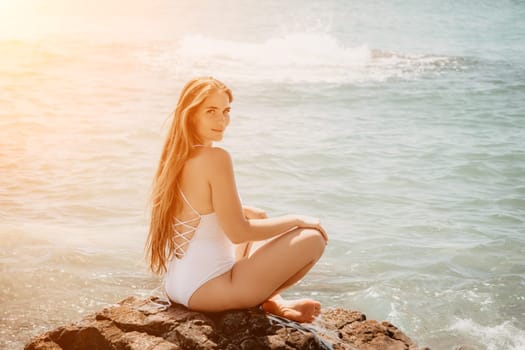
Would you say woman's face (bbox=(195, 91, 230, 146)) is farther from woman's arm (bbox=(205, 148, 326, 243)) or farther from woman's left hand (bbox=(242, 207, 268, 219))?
woman's left hand (bbox=(242, 207, 268, 219))

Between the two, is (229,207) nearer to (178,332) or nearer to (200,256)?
(200,256)

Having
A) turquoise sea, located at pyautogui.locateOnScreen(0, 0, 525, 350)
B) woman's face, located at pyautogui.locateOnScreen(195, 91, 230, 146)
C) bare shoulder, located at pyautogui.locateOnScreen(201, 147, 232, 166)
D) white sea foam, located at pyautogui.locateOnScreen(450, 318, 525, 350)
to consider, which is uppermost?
woman's face, located at pyautogui.locateOnScreen(195, 91, 230, 146)

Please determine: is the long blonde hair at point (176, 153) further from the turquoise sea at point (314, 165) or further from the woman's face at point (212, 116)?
the turquoise sea at point (314, 165)

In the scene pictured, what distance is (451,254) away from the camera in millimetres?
7898

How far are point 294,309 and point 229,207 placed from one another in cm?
75

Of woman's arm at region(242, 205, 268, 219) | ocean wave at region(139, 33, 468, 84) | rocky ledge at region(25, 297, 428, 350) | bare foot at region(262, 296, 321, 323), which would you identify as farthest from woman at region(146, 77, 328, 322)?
ocean wave at region(139, 33, 468, 84)

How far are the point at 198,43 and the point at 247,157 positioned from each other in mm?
14457

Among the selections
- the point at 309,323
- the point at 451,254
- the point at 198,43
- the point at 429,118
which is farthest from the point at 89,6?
the point at 309,323

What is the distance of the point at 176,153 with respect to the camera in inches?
160

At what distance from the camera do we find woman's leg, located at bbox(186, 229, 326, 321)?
3.98 m

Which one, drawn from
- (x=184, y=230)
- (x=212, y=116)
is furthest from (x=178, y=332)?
(x=212, y=116)

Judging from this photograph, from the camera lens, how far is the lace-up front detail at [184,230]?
161 inches

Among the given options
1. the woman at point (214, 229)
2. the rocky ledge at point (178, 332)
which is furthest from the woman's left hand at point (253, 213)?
the rocky ledge at point (178, 332)

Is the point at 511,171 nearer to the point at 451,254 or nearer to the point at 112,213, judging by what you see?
the point at 451,254
